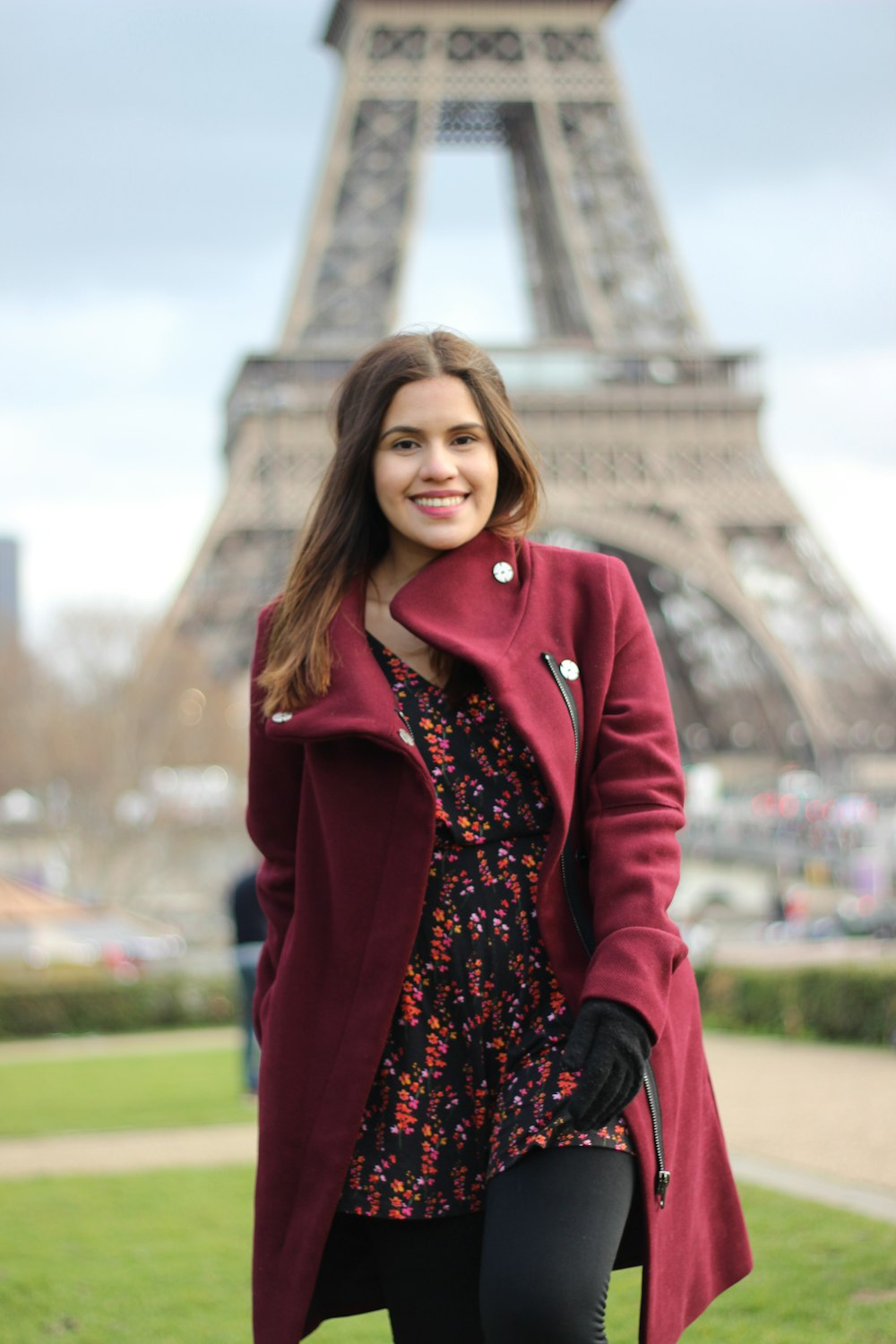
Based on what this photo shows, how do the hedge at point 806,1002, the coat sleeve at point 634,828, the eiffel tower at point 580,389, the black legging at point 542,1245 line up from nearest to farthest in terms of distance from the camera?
the black legging at point 542,1245, the coat sleeve at point 634,828, the hedge at point 806,1002, the eiffel tower at point 580,389

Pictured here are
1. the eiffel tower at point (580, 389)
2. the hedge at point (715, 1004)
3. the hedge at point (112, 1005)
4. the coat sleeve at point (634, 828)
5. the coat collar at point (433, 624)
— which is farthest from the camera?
the eiffel tower at point (580, 389)

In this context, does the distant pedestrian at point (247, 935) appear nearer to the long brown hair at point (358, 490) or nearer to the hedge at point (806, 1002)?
the hedge at point (806, 1002)

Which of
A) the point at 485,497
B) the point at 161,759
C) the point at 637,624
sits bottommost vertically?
the point at 637,624

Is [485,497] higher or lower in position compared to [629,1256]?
higher

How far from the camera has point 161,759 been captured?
44.2 metres

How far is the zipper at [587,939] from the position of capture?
2494 mm

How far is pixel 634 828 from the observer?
2.60 meters

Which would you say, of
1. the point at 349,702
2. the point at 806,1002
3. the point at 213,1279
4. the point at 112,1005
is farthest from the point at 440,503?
the point at 112,1005

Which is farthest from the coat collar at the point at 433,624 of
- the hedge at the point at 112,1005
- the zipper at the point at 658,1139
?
the hedge at the point at 112,1005

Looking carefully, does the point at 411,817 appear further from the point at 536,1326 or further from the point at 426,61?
the point at 426,61

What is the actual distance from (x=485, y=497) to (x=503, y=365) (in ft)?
119

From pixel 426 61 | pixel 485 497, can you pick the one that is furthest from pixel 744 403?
pixel 485 497

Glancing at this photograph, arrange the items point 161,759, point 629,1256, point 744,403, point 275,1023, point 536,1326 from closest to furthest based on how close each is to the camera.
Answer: point 536,1326 < point 629,1256 < point 275,1023 < point 744,403 < point 161,759

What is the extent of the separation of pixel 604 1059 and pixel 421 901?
38cm
